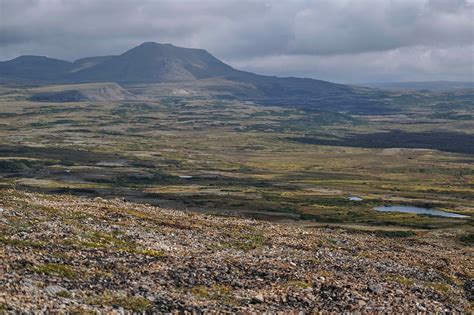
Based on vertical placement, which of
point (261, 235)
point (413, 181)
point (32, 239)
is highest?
point (32, 239)

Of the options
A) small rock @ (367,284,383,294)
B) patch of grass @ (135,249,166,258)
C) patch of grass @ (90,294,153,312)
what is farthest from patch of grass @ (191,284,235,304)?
small rock @ (367,284,383,294)

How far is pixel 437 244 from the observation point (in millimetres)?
77500

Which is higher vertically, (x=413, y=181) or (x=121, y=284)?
(x=121, y=284)

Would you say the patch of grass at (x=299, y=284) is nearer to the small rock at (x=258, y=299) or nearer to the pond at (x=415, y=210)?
the small rock at (x=258, y=299)

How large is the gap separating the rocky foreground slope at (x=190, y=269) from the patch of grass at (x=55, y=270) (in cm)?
6

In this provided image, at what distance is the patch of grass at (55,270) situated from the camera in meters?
32.6

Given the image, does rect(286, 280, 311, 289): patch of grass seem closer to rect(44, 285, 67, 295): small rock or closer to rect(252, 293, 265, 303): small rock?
rect(252, 293, 265, 303): small rock

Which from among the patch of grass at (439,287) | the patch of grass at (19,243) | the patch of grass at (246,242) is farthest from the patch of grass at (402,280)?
the patch of grass at (19,243)

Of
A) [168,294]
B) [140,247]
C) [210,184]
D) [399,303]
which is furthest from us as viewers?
[210,184]

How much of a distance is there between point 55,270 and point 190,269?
8.90 meters

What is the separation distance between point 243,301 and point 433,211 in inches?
4481

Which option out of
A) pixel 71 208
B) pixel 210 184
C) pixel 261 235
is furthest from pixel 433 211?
pixel 71 208

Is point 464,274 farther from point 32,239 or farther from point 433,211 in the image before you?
point 433,211

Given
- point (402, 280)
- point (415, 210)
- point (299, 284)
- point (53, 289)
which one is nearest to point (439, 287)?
point (402, 280)
